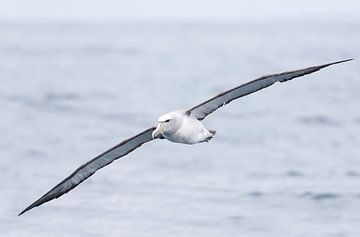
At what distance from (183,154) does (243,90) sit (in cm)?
1103

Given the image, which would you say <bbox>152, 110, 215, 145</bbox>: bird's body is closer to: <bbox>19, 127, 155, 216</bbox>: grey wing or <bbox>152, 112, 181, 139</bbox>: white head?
<bbox>152, 112, 181, 139</bbox>: white head

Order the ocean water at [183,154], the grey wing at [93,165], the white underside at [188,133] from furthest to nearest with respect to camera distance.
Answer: the ocean water at [183,154] → the grey wing at [93,165] → the white underside at [188,133]

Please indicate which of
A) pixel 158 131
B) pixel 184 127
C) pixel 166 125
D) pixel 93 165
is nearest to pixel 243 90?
pixel 184 127

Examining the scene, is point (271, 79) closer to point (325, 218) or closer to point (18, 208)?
point (325, 218)

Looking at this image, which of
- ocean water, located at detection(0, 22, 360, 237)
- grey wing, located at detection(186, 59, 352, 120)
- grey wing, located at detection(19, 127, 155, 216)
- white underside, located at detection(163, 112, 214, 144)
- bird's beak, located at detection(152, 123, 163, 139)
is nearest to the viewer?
grey wing, located at detection(186, 59, 352, 120)

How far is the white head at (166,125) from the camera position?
13.6 metres

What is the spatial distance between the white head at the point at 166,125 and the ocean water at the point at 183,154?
3.64 m

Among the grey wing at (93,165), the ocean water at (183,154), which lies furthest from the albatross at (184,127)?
the ocean water at (183,154)

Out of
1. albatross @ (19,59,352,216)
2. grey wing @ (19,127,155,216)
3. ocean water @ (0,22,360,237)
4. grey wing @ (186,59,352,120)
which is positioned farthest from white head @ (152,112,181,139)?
ocean water @ (0,22,360,237)

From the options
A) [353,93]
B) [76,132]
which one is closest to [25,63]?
[353,93]

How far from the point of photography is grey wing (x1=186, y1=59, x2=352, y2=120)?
43.7 ft

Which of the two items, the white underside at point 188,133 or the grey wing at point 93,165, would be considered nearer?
the white underside at point 188,133

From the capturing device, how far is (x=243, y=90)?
13891 mm

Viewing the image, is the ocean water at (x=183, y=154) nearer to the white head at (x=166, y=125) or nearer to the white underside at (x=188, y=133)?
the white underside at (x=188, y=133)
